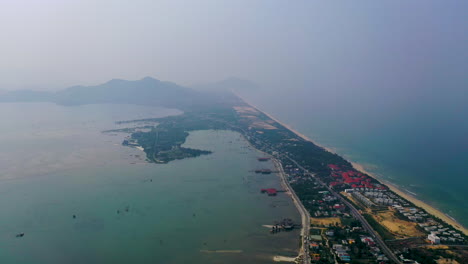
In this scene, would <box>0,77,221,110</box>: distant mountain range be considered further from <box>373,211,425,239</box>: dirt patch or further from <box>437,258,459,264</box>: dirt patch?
Result: <box>437,258,459,264</box>: dirt patch

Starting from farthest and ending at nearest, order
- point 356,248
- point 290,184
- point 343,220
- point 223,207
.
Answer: point 290,184
point 223,207
point 343,220
point 356,248

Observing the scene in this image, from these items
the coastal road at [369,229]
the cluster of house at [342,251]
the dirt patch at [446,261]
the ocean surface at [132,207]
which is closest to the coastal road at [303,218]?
the ocean surface at [132,207]

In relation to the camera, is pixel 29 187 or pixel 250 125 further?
pixel 250 125

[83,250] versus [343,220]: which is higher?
[343,220]

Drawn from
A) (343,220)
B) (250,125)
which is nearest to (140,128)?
(250,125)

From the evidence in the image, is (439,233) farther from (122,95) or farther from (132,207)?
(122,95)

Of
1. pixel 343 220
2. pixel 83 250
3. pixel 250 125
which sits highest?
pixel 250 125

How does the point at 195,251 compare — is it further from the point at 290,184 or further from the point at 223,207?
the point at 290,184
